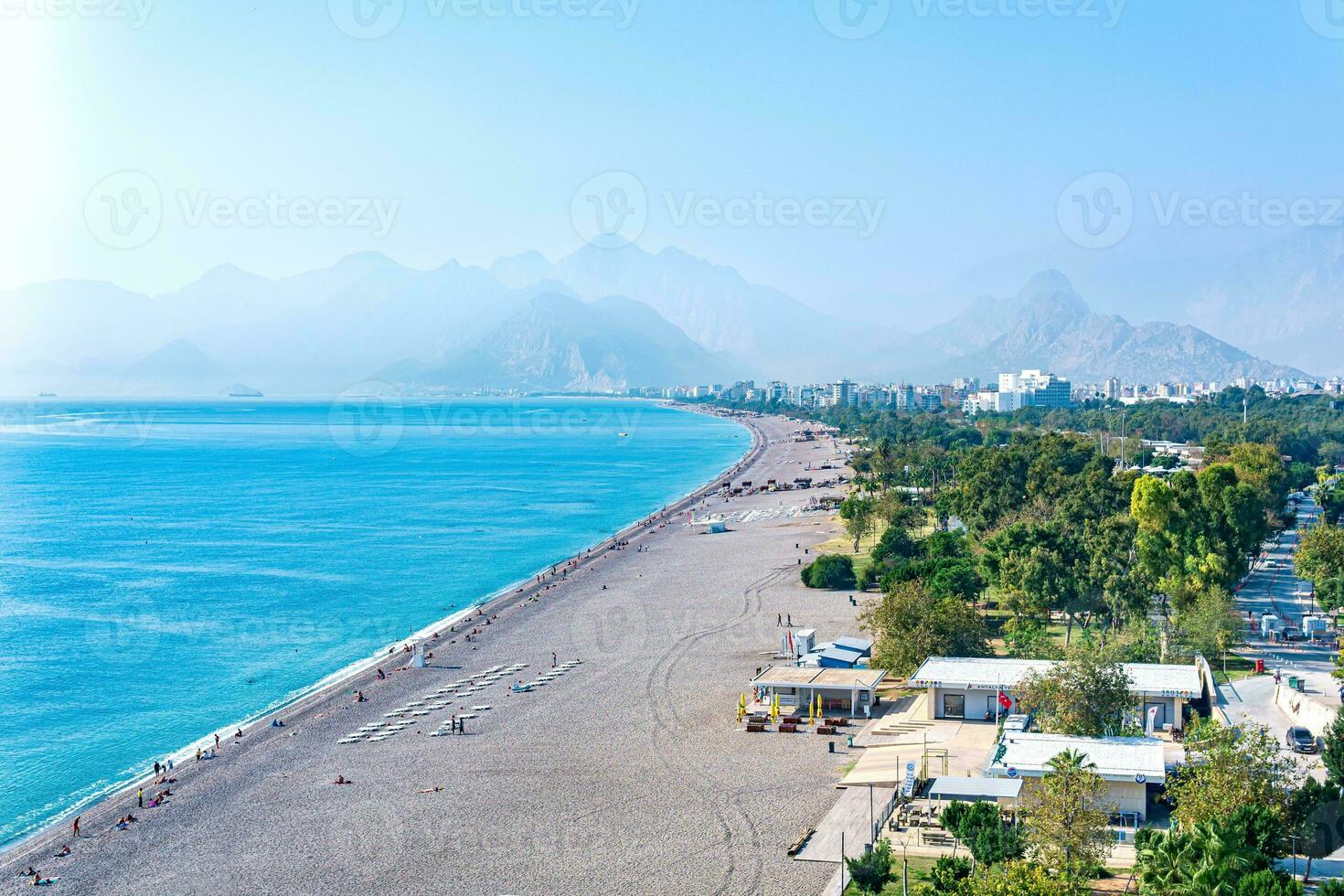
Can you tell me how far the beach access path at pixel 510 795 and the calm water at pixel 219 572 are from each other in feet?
13.1

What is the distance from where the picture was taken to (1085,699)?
2289 centimetres

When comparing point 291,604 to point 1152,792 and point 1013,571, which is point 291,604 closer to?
point 1013,571

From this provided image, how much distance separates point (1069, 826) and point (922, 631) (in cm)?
1455

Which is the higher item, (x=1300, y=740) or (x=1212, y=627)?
(x=1212, y=627)

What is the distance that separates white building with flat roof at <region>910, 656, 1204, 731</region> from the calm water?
2081 centimetres

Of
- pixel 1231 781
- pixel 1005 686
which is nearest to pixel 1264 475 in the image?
pixel 1005 686

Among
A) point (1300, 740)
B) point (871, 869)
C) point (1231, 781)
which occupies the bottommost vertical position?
point (871, 869)

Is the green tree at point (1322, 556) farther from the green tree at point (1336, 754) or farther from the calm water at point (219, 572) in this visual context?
the calm water at point (219, 572)

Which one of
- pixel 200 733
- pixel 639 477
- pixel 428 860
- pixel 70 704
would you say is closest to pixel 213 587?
pixel 70 704

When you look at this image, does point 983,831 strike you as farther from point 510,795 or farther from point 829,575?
point 829,575

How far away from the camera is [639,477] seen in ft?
364

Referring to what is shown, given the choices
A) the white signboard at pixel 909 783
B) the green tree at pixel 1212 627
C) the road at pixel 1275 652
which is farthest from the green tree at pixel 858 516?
the white signboard at pixel 909 783

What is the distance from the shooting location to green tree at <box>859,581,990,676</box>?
30672 millimetres

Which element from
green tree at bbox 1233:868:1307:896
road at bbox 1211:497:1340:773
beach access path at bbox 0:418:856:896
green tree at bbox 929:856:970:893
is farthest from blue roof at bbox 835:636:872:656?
green tree at bbox 1233:868:1307:896
